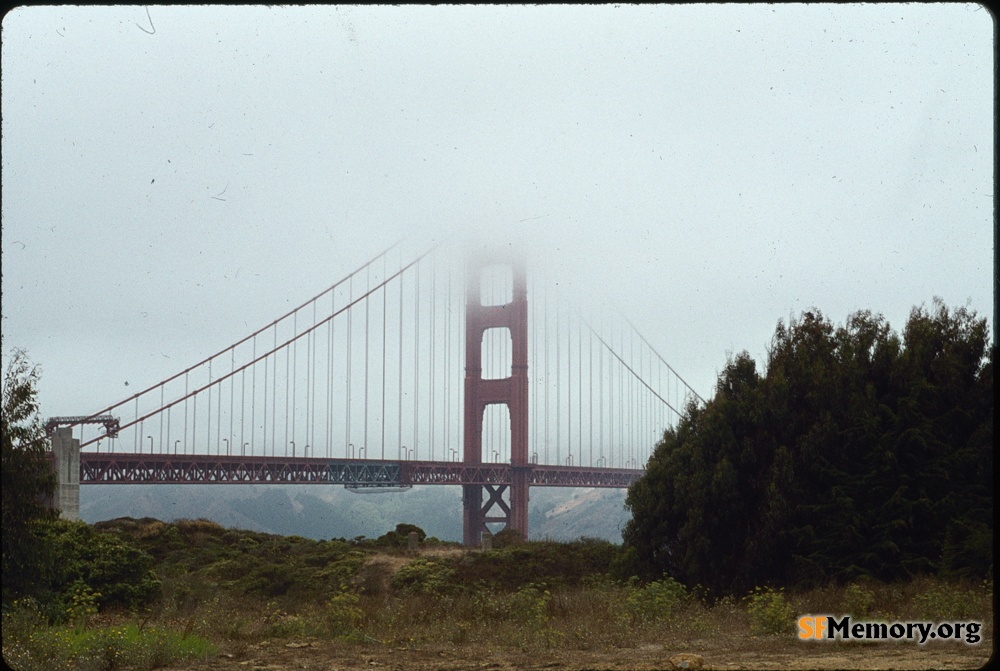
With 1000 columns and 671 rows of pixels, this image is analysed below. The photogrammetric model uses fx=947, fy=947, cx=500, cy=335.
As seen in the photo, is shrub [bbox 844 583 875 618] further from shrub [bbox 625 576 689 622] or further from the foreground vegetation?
shrub [bbox 625 576 689 622]

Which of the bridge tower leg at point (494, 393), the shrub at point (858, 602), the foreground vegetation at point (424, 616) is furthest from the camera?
the bridge tower leg at point (494, 393)

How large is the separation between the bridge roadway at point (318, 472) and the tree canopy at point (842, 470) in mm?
33060

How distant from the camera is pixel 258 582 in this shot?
29734mm

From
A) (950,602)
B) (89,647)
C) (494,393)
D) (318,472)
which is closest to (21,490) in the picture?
(89,647)

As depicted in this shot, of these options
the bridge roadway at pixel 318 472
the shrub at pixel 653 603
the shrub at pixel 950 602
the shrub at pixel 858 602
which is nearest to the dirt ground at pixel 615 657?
the shrub at pixel 950 602

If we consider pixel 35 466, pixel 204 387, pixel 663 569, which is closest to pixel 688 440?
pixel 663 569

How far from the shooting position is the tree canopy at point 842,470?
20328 mm

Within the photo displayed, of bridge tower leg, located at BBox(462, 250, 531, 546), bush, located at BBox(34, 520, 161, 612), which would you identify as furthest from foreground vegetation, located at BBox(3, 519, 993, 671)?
bridge tower leg, located at BBox(462, 250, 531, 546)

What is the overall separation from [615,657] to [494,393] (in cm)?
6489

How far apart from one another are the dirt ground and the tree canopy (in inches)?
326

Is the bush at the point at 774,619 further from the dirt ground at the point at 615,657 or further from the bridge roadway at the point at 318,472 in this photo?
the bridge roadway at the point at 318,472

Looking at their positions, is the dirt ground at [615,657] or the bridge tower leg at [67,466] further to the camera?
the bridge tower leg at [67,466]

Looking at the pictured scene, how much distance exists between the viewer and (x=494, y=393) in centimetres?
7700

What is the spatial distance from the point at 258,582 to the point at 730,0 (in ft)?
85.1
